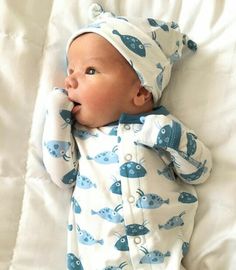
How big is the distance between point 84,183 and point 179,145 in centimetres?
20

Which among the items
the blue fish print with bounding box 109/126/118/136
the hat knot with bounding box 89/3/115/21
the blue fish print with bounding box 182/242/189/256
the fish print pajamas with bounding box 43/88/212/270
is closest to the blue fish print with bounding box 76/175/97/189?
the fish print pajamas with bounding box 43/88/212/270

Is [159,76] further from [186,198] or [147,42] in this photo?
[186,198]

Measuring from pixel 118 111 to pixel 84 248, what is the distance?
11.0 inches

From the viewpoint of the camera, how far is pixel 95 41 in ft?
3.88

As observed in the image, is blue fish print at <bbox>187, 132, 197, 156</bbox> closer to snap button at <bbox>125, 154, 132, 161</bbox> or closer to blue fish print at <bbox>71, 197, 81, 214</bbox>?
snap button at <bbox>125, 154, 132, 161</bbox>

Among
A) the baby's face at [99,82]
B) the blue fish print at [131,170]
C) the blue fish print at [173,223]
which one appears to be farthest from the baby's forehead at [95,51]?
the blue fish print at [173,223]

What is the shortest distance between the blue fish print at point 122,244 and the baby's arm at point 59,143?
16cm

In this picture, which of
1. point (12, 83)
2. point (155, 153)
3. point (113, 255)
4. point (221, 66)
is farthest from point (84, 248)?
point (221, 66)

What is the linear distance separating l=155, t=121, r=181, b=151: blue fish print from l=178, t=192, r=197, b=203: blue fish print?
106 millimetres

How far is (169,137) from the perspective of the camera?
112cm

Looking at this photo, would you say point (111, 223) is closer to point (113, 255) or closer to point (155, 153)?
point (113, 255)

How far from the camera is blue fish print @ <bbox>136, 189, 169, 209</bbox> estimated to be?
1.12 m

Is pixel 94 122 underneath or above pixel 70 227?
above

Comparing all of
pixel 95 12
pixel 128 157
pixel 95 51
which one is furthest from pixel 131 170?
pixel 95 12
